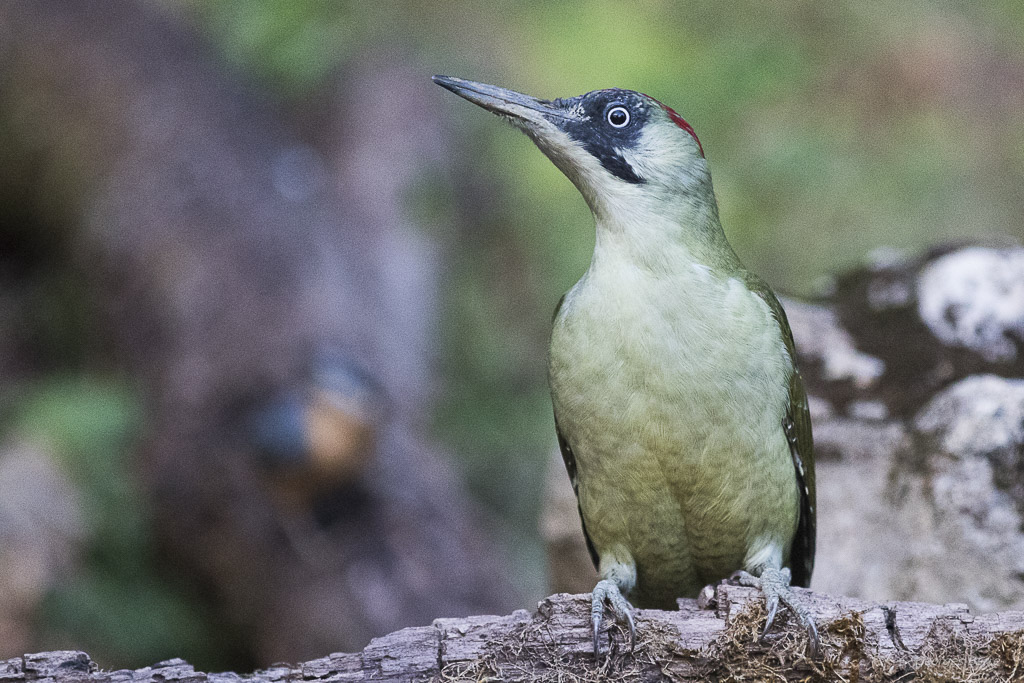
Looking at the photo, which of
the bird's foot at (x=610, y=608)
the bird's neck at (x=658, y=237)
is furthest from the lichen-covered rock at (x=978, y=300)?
the bird's foot at (x=610, y=608)

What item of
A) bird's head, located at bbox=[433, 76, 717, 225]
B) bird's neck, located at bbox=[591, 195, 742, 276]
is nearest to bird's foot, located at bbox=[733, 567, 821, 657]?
bird's neck, located at bbox=[591, 195, 742, 276]

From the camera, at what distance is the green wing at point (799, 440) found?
433 centimetres

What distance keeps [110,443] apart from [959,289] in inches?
221

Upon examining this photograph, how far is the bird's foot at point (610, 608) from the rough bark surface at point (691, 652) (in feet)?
0.12

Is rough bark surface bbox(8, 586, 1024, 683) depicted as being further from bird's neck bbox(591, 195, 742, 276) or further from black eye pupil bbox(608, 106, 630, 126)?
black eye pupil bbox(608, 106, 630, 126)

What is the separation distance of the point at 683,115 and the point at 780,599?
6.74 meters

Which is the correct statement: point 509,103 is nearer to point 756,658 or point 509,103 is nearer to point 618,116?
point 618,116

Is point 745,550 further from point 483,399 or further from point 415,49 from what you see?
point 415,49

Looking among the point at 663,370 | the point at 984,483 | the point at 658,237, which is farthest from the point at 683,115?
the point at 663,370

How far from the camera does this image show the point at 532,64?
10945 millimetres

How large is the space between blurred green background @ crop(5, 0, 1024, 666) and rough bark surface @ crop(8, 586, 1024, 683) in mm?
4863

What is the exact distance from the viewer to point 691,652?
3.65m

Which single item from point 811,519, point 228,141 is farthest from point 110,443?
point 811,519

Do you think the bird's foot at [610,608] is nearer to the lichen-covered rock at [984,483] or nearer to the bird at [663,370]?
the bird at [663,370]
